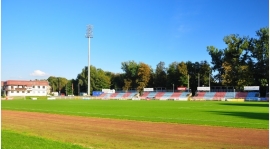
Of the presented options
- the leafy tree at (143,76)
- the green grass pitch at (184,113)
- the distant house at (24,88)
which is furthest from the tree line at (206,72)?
the green grass pitch at (184,113)

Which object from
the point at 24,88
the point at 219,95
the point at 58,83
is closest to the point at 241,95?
the point at 219,95

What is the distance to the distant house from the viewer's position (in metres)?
140

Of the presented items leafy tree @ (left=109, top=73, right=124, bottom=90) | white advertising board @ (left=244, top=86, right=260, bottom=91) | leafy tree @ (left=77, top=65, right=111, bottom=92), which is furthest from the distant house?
white advertising board @ (left=244, top=86, right=260, bottom=91)

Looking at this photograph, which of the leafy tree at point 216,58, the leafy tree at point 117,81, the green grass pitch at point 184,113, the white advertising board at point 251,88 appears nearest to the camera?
the green grass pitch at point 184,113

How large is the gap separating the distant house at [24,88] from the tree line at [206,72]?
18.1m

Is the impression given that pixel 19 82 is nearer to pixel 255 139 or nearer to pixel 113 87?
pixel 113 87

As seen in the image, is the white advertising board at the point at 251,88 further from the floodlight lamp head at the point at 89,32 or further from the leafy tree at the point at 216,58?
the floodlight lamp head at the point at 89,32

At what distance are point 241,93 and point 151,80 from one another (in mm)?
39863

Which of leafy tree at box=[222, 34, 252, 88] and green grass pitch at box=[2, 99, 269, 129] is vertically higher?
leafy tree at box=[222, 34, 252, 88]

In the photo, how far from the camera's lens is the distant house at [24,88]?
458 feet

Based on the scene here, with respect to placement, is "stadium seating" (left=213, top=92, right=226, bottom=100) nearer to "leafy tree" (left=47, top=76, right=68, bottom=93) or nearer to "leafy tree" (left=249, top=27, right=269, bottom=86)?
"leafy tree" (left=249, top=27, right=269, bottom=86)

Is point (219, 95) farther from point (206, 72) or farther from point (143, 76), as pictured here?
point (143, 76)

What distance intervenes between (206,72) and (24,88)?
3428 inches

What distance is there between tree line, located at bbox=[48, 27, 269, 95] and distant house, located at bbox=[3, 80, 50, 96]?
18.1 meters
